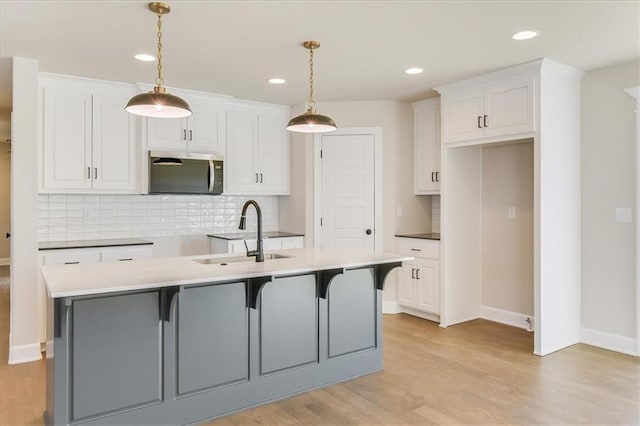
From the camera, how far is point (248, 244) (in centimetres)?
518

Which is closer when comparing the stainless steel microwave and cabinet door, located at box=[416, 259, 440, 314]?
the stainless steel microwave

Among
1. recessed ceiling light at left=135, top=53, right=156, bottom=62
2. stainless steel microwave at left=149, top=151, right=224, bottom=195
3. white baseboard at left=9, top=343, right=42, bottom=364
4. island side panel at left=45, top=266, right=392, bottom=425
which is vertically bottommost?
white baseboard at left=9, top=343, right=42, bottom=364

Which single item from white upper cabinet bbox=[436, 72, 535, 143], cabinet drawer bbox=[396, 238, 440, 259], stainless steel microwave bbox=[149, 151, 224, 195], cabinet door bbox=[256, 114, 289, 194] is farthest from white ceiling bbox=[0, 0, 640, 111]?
cabinet drawer bbox=[396, 238, 440, 259]

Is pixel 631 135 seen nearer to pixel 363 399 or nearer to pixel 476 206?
pixel 476 206

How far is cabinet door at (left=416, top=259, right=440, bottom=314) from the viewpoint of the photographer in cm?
487

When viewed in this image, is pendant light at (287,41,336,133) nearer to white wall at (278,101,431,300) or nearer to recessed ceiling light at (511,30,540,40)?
recessed ceiling light at (511,30,540,40)

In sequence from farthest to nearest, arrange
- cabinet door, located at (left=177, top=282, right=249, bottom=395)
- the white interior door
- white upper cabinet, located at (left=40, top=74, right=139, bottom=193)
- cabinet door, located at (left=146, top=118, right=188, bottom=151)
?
the white interior door
cabinet door, located at (left=146, top=118, right=188, bottom=151)
white upper cabinet, located at (left=40, top=74, right=139, bottom=193)
cabinet door, located at (left=177, top=282, right=249, bottom=395)

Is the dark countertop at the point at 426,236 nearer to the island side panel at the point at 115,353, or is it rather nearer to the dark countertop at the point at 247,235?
the dark countertop at the point at 247,235

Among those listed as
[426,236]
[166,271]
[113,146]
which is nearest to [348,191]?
[426,236]

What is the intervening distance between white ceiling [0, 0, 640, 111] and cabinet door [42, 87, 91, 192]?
287 millimetres

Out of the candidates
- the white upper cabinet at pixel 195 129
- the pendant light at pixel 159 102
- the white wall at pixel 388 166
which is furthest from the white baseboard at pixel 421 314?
the pendant light at pixel 159 102

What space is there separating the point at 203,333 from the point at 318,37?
2.14 metres

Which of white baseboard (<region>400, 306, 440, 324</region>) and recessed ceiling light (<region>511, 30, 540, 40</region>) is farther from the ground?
recessed ceiling light (<region>511, 30, 540, 40</region>)

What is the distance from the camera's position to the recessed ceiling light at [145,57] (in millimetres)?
3676
